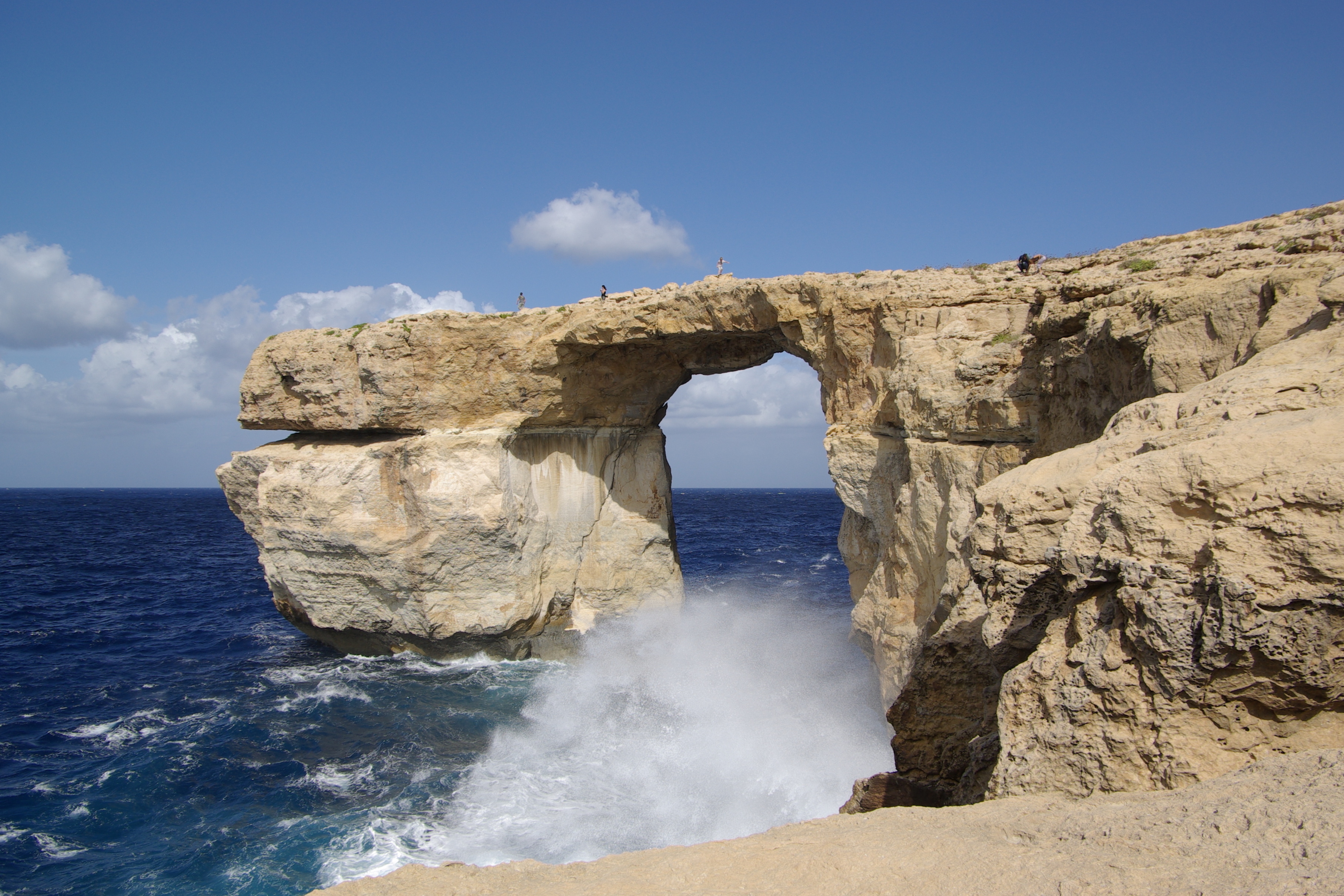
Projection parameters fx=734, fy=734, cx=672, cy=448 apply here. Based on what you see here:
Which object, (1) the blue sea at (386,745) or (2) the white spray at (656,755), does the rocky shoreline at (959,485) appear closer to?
(2) the white spray at (656,755)

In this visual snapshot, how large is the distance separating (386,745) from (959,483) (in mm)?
11313

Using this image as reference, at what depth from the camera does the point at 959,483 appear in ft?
34.1

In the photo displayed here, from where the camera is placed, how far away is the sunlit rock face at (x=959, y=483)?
375cm

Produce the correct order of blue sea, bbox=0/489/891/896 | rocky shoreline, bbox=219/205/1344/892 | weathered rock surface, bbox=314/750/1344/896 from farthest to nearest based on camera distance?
blue sea, bbox=0/489/891/896 < rocky shoreline, bbox=219/205/1344/892 < weathered rock surface, bbox=314/750/1344/896

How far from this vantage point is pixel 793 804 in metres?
12.0

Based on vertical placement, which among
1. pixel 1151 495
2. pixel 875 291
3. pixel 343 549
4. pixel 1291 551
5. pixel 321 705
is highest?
pixel 875 291

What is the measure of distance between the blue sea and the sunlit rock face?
1968mm

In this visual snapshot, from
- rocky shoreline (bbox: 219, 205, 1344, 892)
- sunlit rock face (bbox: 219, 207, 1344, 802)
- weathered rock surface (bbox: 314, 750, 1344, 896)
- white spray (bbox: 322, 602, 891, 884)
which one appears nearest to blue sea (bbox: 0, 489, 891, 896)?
white spray (bbox: 322, 602, 891, 884)

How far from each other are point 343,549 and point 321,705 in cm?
333

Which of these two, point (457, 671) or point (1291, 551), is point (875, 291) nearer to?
point (1291, 551)

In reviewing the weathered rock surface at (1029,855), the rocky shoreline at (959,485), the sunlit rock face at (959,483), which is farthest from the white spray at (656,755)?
the weathered rock surface at (1029,855)

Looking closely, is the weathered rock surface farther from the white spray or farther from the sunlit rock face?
the white spray

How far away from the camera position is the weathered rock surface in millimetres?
2951

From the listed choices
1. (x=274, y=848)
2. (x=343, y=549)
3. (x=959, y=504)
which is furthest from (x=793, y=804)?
(x=343, y=549)
